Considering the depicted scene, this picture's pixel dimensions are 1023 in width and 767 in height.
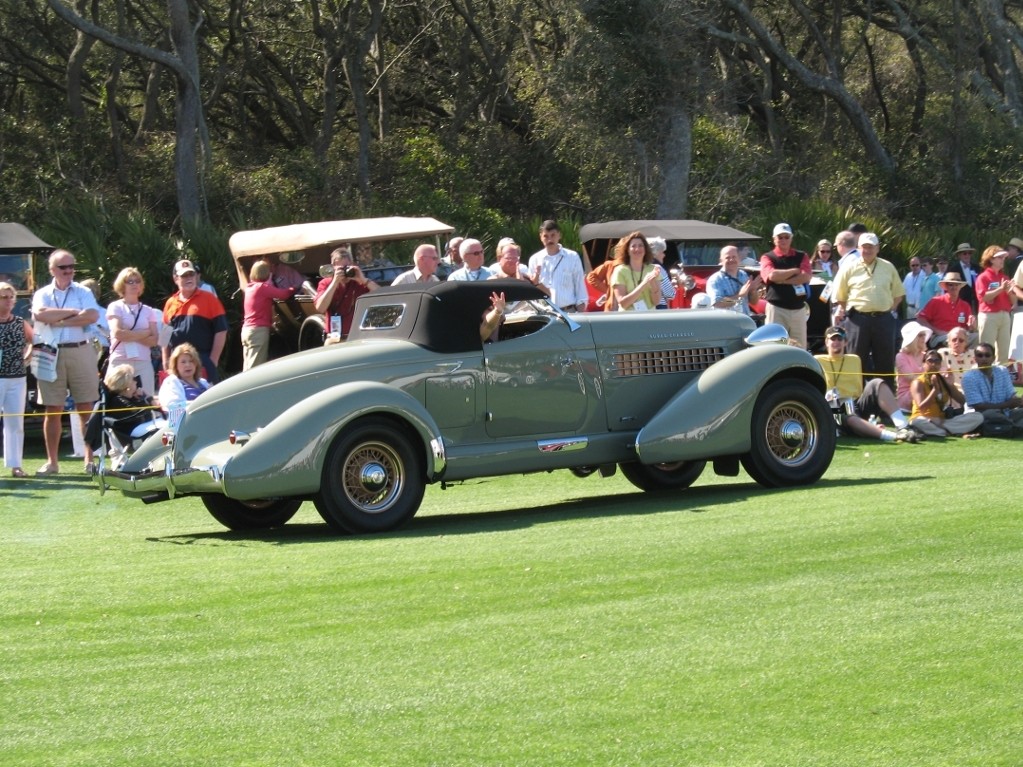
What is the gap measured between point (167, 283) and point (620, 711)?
47.6 ft

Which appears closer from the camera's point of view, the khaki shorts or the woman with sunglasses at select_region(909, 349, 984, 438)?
the khaki shorts

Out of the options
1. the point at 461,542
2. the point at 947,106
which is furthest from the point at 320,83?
the point at 461,542

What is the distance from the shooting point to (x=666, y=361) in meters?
11.5

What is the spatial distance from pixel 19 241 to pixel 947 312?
11533 mm

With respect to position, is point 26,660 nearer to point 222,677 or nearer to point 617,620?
point 222,677

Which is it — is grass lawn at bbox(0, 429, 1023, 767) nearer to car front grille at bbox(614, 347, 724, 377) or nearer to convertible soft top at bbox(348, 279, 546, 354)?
convertible soft top at bbox(348, 279, 546, 354)

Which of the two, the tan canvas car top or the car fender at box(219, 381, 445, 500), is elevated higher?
the tan canvas car top

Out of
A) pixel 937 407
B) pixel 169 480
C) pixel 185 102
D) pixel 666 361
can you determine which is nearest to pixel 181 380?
pixel 169 480

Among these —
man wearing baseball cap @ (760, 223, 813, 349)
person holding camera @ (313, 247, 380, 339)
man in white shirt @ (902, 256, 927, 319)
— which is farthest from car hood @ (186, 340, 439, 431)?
man in white shirt @ (902, 256, 927, 319)

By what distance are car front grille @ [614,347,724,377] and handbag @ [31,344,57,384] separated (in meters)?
5.90

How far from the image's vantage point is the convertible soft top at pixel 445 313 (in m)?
10.5

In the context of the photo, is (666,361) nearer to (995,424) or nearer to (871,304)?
(871,304)

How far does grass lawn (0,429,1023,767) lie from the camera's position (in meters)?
5.13

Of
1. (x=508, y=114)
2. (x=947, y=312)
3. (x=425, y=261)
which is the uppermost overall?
(x=508, y=114)
